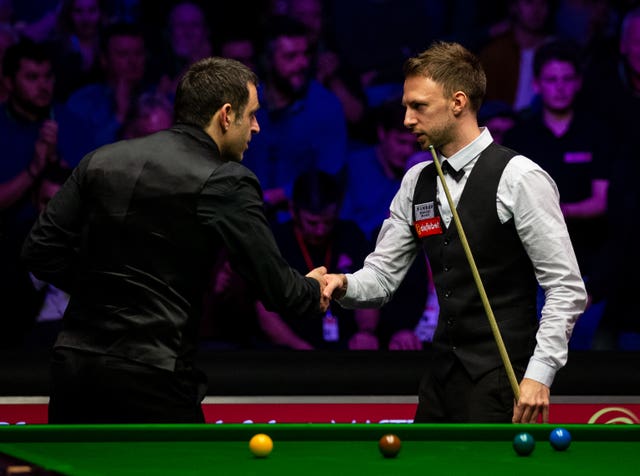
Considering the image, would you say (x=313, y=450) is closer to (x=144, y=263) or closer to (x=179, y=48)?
(x=144, y=263)

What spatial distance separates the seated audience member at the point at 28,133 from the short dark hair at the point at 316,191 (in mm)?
961

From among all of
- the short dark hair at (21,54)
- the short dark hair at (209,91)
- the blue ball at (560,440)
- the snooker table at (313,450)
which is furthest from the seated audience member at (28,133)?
the blue ball at (560,440)

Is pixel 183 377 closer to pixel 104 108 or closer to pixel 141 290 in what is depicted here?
pixel 141 290

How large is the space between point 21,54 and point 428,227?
2.78 meters

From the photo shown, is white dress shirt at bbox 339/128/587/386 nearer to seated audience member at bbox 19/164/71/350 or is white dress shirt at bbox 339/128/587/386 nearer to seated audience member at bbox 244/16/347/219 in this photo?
seated audience member at bbox 244/16/347/219

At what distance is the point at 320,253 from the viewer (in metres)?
5.20

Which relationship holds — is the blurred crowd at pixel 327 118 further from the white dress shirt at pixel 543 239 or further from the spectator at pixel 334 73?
the white dress shirt at pixel 543 239

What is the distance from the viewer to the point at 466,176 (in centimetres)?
305

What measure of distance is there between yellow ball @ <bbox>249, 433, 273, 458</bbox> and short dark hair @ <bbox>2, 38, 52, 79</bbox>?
339 centimetres

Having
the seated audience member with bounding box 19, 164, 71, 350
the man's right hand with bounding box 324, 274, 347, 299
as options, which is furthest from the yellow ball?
the seated audience member with bounding box 19, 164, 71, 350

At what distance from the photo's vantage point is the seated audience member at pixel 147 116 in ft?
16.9

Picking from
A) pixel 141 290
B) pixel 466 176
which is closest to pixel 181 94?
pixel 141 290

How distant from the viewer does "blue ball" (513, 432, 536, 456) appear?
2180mm

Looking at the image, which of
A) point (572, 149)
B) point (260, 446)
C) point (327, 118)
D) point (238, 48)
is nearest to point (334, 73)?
point (327, 118)
